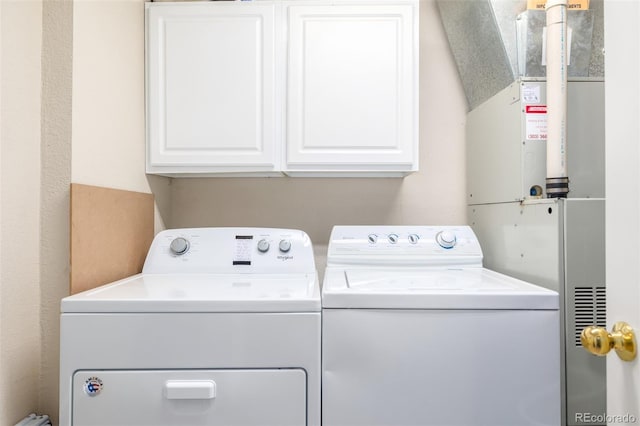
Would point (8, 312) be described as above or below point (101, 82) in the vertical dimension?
below

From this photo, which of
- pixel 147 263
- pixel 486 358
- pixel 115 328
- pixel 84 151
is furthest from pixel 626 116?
pixel 147 263

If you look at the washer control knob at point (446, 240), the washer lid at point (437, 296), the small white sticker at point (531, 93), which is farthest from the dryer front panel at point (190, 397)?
the small white sticker at point (531, 93)

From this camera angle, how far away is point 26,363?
48.5 inches

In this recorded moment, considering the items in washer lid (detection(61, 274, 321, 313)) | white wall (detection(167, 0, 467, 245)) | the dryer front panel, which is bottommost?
the dryer front panel

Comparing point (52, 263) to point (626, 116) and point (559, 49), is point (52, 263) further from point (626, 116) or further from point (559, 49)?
point (559, 49)

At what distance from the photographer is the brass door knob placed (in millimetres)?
739

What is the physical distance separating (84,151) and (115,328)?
59 cm

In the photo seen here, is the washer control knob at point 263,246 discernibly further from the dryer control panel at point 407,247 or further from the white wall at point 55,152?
the white wall at point 55,152

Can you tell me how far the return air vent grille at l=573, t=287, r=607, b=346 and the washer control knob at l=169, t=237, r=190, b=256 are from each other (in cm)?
137

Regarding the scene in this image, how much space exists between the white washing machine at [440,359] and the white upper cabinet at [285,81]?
0.74 metres

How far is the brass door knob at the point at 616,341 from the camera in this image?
2.42 ft

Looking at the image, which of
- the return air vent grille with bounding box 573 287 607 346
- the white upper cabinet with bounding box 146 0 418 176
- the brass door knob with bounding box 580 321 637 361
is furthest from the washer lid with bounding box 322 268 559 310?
the white upper cabinet with bounding box 146 0 418 176

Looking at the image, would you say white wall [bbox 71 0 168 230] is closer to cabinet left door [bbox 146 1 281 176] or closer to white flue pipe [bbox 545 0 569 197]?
cabinet left door [bbox 146 1 281 176]

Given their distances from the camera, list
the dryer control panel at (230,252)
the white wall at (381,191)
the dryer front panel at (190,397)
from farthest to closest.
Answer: the white wall at (381,191), the dryer control panel at (230,252), the dryer front panel at (190,397)
